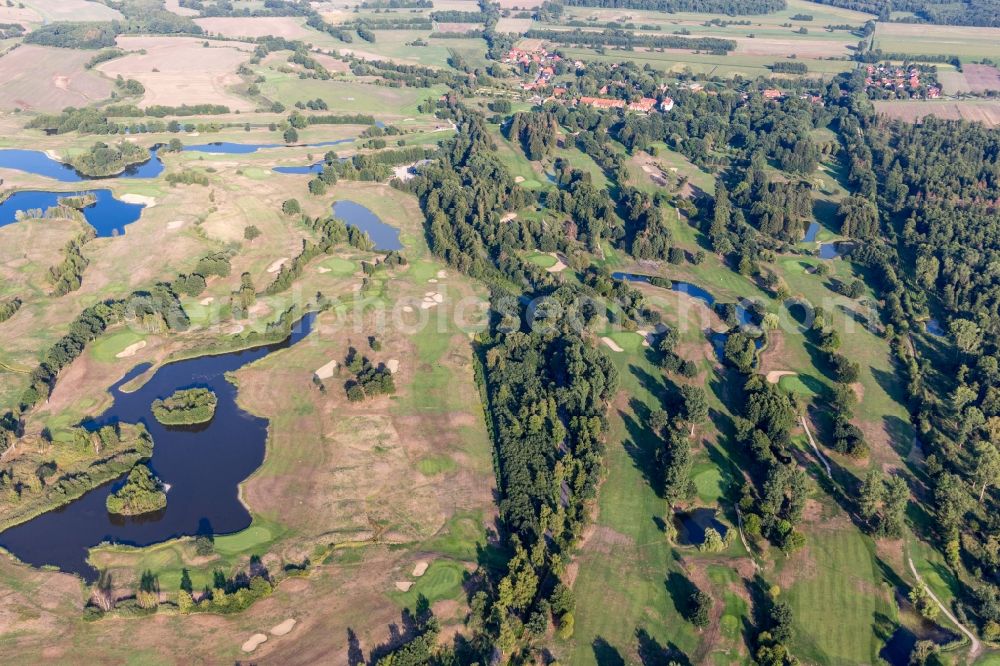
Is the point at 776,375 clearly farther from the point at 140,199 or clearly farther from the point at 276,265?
the point at 140,199

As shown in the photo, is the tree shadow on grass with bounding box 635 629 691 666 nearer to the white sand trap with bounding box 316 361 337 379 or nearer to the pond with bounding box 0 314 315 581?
the pond with bounding box 0 314 315 581

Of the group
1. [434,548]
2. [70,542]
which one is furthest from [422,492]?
[70,542]

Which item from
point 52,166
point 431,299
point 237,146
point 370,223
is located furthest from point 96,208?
point 431,299

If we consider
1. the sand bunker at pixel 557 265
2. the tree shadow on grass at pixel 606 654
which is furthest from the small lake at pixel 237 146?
the tree shadow on grass at pixel 606 654

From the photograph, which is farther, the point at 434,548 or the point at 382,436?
the point at 382,436

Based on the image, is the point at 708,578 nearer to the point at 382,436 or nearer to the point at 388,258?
the point at 382,436

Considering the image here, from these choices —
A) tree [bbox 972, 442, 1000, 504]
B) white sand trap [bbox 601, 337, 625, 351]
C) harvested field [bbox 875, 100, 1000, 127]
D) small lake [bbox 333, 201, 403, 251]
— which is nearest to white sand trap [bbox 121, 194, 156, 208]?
small lake [bbox 333, 201, 403, 251]
